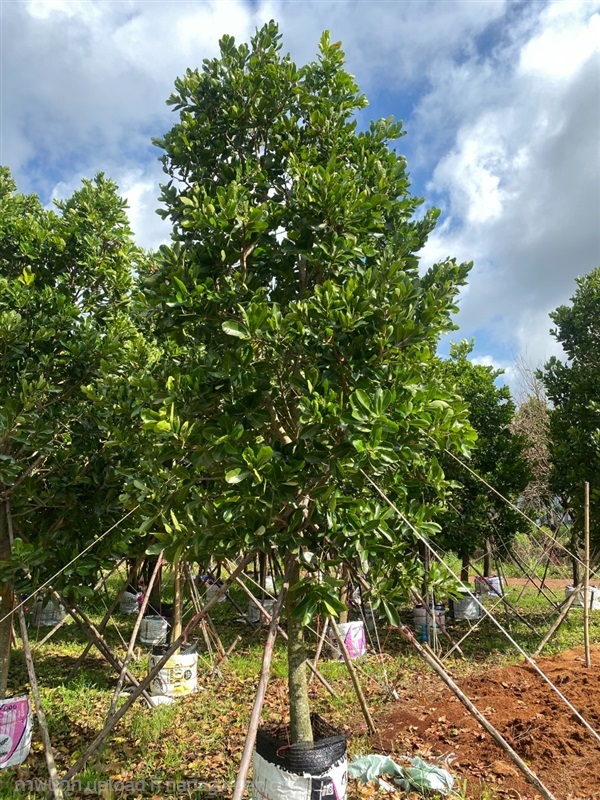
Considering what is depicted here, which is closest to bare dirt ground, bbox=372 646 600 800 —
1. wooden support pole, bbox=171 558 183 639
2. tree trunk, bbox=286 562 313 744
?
tree trunk, bbox=286 562 313 744

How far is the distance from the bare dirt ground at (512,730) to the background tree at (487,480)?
3079 mm

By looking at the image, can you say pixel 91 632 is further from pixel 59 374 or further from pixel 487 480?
pixel 487 480

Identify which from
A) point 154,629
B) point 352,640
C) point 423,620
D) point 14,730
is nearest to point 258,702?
point 14,730

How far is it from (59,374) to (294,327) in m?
2.93

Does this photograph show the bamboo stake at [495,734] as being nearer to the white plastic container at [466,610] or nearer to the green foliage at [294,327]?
the green foliage at [294,327]

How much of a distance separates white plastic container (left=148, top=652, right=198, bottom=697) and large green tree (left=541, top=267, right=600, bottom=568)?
21.4 ft

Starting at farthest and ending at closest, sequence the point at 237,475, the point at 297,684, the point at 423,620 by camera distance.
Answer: the point at 423,620 → the point at 297,684 → the point at 237,475

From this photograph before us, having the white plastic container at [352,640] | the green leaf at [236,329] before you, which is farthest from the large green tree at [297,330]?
the white plastic container at [352,640]

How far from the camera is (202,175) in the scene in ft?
13.8

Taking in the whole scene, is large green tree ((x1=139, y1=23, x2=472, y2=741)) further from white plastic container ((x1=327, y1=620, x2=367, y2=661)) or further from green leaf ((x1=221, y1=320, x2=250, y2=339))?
white plastic container ((x1=327, y1=620, x2=367, y2=661))

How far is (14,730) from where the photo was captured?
4.87m

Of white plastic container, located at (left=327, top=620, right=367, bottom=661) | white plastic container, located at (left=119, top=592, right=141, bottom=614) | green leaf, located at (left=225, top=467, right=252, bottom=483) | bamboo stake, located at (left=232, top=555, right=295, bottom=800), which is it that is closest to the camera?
bamboo stake, located at (left=232, top=555, right=295, bottom=800)

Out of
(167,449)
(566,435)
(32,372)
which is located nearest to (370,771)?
(167,449)

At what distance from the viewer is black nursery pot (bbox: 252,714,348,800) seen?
11.2 ft
